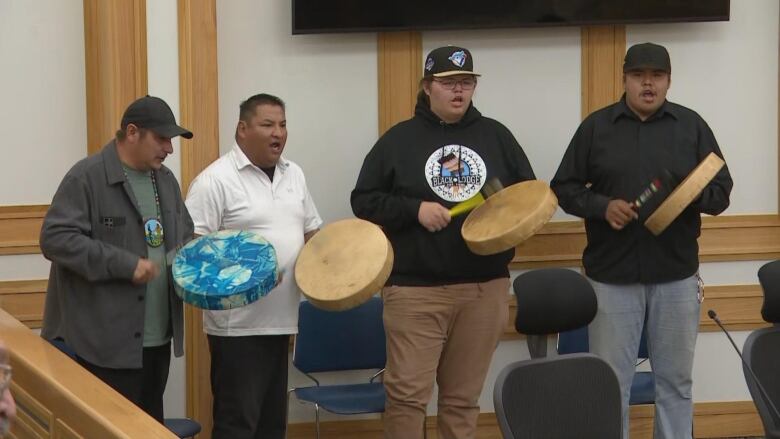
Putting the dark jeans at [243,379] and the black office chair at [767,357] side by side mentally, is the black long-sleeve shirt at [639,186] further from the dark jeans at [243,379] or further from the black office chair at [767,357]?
the dark jeans at [243,379]

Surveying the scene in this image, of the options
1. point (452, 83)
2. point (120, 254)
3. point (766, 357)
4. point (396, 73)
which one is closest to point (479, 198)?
point (452, 83)

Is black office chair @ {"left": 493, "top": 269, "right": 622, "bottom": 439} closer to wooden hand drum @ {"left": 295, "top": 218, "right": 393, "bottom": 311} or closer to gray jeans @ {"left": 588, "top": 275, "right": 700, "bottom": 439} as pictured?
wooden hand drum @ {"left": 295, "top": 218, "right": 393, "bottom": 311}

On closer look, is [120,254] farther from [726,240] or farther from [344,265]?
[726,240]

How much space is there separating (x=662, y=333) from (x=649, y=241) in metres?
0.38

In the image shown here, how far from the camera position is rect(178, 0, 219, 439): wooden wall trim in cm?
539

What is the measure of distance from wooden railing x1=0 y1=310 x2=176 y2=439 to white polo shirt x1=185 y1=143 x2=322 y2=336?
2.86ft

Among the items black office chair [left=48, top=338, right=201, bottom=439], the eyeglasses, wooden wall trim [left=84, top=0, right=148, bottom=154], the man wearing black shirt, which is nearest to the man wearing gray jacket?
black office chair [left=48, top=338, right=201, bottom=439]

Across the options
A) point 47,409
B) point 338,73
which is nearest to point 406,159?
point 338,73

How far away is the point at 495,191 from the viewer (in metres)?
5.01

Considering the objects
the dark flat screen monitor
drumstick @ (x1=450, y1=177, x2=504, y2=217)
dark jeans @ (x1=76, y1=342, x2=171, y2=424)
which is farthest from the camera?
the dark flat screen monitor

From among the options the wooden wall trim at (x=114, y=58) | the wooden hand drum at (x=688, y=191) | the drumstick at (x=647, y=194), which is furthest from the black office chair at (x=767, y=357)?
the wooden wall trim at (x=114, y=58)

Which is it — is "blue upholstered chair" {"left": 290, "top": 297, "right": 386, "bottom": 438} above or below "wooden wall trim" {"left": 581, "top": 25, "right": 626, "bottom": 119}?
below

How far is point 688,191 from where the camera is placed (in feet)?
16.1

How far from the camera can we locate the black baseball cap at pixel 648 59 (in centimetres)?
518
